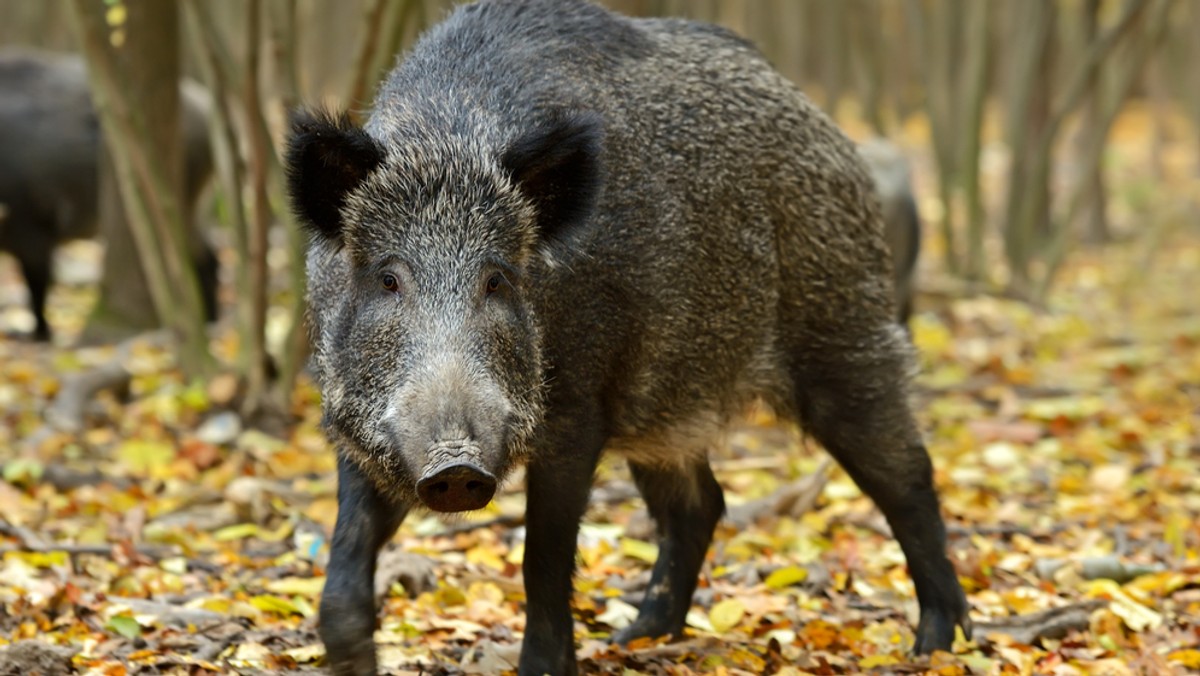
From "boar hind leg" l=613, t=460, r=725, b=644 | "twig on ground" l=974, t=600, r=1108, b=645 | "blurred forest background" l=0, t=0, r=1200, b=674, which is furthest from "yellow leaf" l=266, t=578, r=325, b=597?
"twig on ground" l=974, t=600, r=1108, b=645

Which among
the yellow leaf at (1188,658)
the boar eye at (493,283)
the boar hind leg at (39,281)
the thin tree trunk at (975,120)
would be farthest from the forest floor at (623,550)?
the thin tree trunk at (975,120)

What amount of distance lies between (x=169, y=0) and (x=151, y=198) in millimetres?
1590

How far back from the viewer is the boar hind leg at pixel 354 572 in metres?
3.80

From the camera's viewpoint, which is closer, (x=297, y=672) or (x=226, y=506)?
(x=297, y=672)

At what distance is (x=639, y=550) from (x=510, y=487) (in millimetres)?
976

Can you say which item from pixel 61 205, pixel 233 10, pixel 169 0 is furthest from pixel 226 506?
pixel 233 10

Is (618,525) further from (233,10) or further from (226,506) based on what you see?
(233,10)

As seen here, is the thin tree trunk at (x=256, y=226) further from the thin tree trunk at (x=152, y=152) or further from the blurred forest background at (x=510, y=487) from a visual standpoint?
the thin tree trunk at (x=152, y=152)

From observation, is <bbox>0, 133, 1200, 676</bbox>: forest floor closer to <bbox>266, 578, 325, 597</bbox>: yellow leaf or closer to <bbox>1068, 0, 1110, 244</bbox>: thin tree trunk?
<bbox>266, 578, 325, 597</bbox>: yellow leaf

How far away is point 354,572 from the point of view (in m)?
3.88

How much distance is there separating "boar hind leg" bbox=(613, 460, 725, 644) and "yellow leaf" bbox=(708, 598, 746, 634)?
120 mm

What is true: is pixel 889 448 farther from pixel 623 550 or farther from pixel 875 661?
pixel 623 550

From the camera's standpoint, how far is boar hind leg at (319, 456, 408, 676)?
150 inches

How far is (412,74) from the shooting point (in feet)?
14.3
